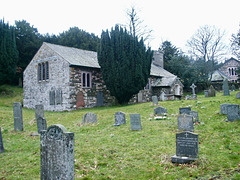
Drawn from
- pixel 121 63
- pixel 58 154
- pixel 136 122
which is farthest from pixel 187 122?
pixel 121 63

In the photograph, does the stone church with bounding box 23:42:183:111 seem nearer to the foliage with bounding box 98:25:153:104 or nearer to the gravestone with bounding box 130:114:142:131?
the foliage with bounding box 98:25:153:104

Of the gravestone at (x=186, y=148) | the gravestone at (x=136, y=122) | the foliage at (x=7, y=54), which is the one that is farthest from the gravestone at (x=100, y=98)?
the gravestone at (x=186, y=148)

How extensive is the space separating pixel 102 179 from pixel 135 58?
1802 centimetres

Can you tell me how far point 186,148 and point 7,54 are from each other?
31.4 metres

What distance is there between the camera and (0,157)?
7.11 meters

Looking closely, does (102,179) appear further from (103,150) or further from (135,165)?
(103,150)

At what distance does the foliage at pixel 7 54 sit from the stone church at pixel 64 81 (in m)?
6.28

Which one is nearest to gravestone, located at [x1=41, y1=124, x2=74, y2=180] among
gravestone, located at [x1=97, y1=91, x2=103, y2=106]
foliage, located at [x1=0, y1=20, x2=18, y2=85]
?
gravestone, located at [x1=97, y1=91, x2=103, y2=106]

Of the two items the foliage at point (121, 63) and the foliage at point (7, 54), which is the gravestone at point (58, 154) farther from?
the foliage at point (7, 54)

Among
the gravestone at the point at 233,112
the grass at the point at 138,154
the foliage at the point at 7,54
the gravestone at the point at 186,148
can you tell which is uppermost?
the foliage at the point at 7,54

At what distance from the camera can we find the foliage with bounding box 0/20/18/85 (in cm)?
3066

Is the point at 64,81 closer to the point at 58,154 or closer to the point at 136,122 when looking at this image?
the point at 136,122

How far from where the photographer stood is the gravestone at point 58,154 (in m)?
4.37

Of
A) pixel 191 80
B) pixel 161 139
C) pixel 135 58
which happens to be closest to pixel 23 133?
pixel 161 139
